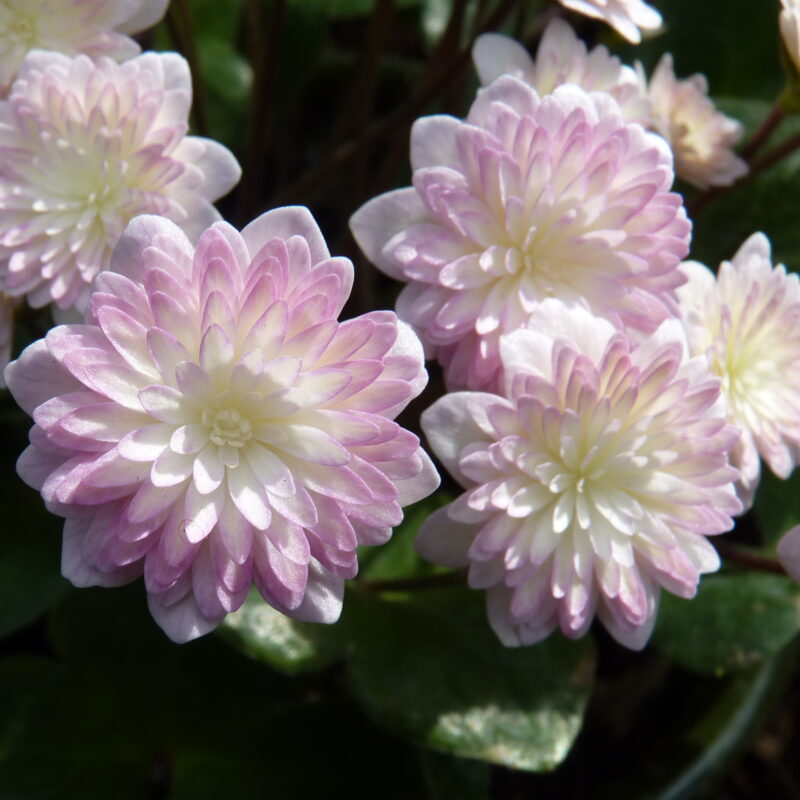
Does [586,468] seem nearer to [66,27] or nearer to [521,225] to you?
[521,225]

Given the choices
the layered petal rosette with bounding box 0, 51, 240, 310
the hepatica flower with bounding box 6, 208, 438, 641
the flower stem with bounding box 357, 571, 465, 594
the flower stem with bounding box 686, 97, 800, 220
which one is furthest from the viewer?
the flower stem with bounding box 686, 97, 800, 220

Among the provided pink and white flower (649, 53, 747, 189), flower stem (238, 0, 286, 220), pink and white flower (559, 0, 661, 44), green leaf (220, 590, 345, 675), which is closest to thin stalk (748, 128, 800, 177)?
pink and white flower (649, 53, 747, 189)

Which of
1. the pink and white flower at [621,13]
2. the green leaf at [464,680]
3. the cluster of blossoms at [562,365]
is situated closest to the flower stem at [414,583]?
the green leaf at [464,680]

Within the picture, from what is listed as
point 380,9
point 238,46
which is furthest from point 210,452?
point 238,46

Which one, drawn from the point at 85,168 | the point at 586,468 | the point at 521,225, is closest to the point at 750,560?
the point at 586,468

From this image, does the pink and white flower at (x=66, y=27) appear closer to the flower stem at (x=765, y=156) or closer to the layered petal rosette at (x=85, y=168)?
the layered petal rosette at (x=85, y=168)

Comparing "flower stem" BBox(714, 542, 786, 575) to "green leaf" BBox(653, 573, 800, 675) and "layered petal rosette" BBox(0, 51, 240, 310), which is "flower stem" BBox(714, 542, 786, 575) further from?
"layered petal rosette" BBox(0, 51, 240, 310)
